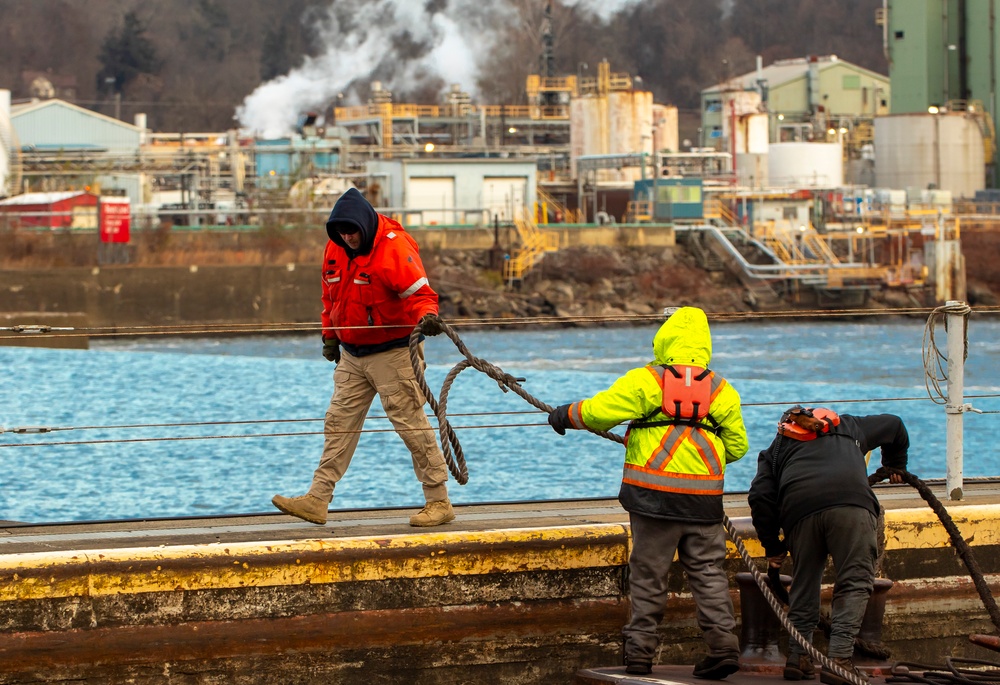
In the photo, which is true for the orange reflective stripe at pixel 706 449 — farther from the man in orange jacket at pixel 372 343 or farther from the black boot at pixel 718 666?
the man in orange jacket at pixel 372 343

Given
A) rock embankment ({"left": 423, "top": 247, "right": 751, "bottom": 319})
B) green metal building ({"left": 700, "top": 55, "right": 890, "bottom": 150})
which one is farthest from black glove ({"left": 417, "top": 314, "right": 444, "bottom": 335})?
green metal building ({"left": 700, "top": 55, "right": 890, "bottom": 150})

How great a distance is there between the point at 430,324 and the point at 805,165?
7573 cm

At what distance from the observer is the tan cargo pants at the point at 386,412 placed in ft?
24.4

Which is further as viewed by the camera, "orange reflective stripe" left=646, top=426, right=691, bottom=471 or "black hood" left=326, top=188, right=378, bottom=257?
"black hood" left=326, top=188, right=378, bottom=257

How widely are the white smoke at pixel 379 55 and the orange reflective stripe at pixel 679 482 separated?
117m

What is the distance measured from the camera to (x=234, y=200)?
6975cm

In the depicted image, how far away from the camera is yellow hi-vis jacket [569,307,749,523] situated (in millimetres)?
6414

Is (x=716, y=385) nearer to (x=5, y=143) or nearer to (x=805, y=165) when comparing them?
(x=5, y=143)

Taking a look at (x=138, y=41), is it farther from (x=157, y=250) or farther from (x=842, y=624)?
(x=842, y=624)

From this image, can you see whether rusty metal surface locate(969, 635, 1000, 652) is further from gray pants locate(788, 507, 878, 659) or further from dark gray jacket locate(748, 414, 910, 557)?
dark gray jacket locate(748, 414, 910, 557)

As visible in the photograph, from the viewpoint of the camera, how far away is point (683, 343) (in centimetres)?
645

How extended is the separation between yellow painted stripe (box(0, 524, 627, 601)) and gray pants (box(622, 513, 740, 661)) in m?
0.48

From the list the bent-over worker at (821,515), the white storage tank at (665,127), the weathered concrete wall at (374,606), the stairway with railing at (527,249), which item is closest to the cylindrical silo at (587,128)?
the white storage tank at (665,127)

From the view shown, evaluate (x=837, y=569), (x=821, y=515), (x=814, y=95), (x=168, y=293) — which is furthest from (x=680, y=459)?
(x=814, y=95)
